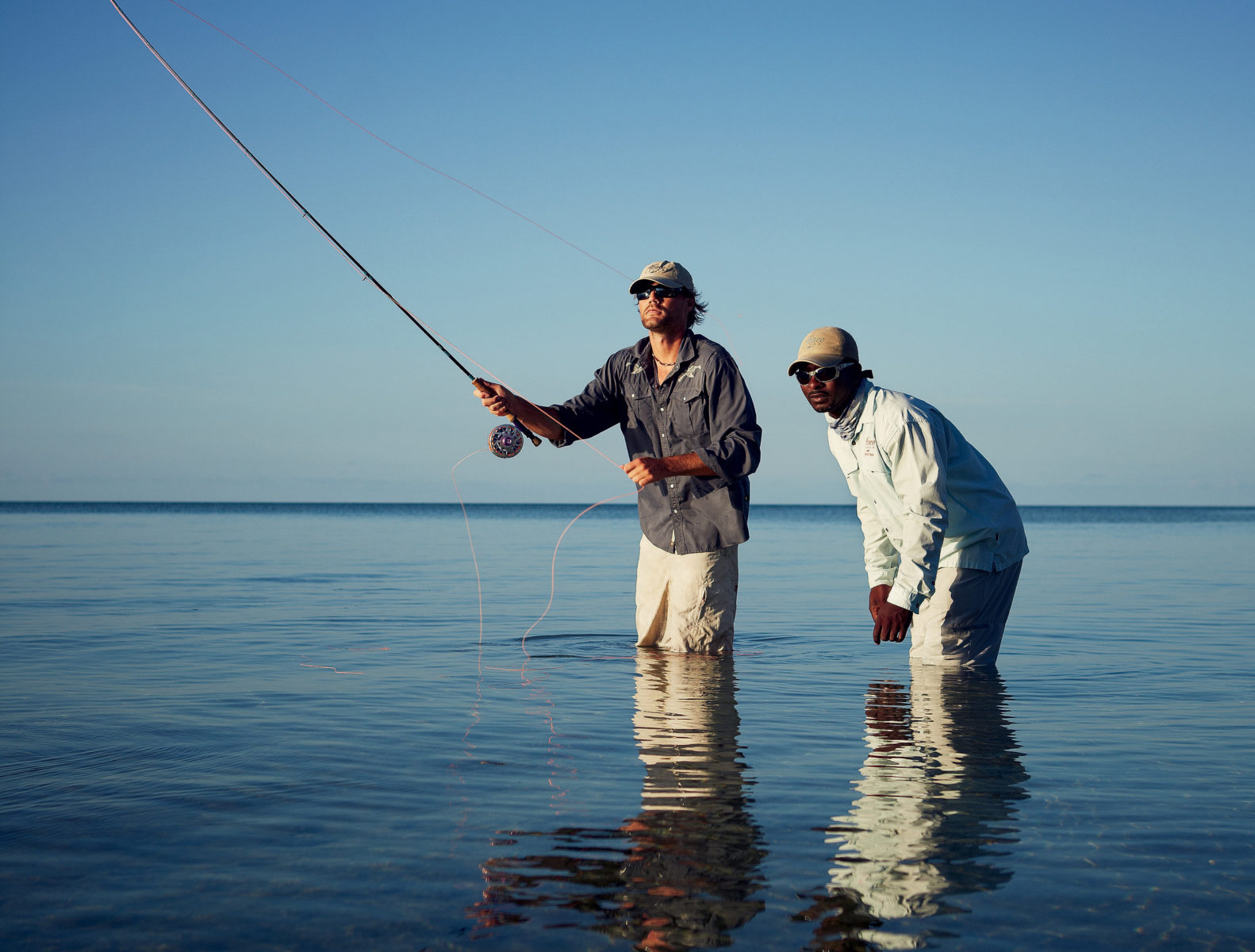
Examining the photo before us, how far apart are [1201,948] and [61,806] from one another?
3175 mm

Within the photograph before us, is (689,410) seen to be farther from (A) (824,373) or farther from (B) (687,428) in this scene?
(A) (824,373)

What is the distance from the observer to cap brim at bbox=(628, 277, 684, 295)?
544 cm

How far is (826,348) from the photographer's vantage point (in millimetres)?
4375

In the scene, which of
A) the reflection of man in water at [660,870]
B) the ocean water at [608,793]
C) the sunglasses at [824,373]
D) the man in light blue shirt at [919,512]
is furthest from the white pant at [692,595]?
the reflection of man in water at [660,870]

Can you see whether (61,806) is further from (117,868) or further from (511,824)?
(511,824)

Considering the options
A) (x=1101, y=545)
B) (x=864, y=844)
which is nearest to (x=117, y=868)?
(x=864, y=844)

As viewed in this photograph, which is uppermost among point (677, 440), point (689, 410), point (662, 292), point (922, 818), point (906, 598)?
point (662, 292)

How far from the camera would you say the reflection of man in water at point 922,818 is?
2475 mm

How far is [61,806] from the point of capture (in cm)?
333

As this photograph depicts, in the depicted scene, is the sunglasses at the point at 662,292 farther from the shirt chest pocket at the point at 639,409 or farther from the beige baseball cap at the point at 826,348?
the beige baseball cap at the point at 826,348

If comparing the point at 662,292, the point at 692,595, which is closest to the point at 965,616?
the point at 692,595

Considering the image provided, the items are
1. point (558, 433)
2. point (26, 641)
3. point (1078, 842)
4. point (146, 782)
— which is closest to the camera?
point (1078, 842)

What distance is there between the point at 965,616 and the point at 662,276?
223 cm

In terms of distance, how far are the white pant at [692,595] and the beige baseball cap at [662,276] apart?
1400 millimetres
